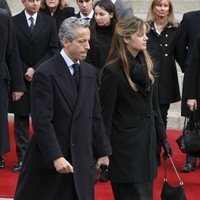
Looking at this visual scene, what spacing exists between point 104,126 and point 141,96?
0.36m

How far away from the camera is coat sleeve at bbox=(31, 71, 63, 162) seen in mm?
4848

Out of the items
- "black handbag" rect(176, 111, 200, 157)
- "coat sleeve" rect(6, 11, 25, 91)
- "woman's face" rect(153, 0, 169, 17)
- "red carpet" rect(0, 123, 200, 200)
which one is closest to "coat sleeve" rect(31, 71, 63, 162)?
"red carpet" rect(0, 123, 200, 200)

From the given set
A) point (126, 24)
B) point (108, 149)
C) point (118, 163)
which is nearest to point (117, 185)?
point (118, 163)

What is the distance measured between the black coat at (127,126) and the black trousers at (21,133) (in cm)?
250

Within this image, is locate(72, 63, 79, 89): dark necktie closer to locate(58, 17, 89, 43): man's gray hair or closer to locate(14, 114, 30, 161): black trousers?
locate(58, 17, 89, 43): man's gray hair

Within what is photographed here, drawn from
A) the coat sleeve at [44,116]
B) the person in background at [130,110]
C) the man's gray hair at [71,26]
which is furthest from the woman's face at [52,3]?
the coat sleeve at [44,116]

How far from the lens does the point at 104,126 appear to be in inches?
218

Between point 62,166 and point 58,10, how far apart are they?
4.30 m

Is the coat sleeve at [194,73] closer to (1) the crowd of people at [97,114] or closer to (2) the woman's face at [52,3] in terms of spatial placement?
(1) the crowd of people at [97,114]

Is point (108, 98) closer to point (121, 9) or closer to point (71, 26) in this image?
point (71, 26)

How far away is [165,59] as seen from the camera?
8312 millimetres

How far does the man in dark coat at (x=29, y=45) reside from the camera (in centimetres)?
804

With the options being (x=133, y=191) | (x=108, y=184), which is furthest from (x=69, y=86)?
(x=108, y=184)

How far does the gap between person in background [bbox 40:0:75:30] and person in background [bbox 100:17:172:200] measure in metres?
3.21
